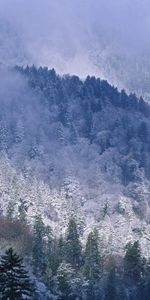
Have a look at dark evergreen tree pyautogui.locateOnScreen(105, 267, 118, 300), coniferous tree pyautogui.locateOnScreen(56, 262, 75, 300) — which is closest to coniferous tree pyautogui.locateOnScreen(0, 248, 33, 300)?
coniferous tree pyautogui.locateOnScreen(56, 262, 75, 300)

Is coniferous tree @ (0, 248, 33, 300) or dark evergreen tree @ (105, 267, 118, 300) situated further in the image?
dark evergreen tree @ (105, 267, 118, 300)

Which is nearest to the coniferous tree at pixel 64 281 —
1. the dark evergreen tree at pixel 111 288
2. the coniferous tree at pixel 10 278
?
the dark evergreen tree at pixel 111 288

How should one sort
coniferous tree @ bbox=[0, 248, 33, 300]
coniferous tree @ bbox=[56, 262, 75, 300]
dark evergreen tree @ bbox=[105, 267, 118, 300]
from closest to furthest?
coniferous tree @ bbox=[0, 248, 33, 300], coniferous tree @ bbox=[56, 262, 75, 300], dark evergreen tree @ bbox=[105, 267, 118, 300]

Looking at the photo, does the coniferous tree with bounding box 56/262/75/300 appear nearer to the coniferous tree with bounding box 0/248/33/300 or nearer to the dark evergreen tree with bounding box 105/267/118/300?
the dark evergreen tree with bounding box 105/267/118/300

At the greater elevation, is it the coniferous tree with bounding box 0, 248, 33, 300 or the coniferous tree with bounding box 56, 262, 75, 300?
the coniferous tree with bounding box 56, 262, 75, 300

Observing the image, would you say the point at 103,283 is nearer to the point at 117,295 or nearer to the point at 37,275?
the point at 117,295

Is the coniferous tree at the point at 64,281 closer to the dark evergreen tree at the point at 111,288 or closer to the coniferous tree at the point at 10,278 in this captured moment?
the dark evergreen tree at the point at 111,288

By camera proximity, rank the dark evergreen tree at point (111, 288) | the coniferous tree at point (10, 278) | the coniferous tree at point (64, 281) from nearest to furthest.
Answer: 1. the coniferous tree at point (10, 278)
2. the coniferous tree at point (64, 281)
3. the dark evergreen tree at point (111, 288)

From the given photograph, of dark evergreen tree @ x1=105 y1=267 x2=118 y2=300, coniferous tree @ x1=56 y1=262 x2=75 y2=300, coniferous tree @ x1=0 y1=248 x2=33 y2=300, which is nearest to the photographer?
coniferous tree @ x1=0 y1=248 x2=33 y2=300

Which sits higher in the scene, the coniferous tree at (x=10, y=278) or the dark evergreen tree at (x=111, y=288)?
the dark evergreen tree at (x=111, y=288)

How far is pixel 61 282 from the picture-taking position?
606 feet

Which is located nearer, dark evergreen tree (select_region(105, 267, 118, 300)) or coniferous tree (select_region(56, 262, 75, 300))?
coniferous tree (select_region(56, 262, 75, 300))

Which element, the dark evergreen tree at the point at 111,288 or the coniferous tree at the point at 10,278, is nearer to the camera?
the coniferous tree at the point at 10,278

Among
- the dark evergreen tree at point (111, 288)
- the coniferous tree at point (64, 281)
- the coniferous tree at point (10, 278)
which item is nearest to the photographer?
the coniferous tree at point (10, 278)
